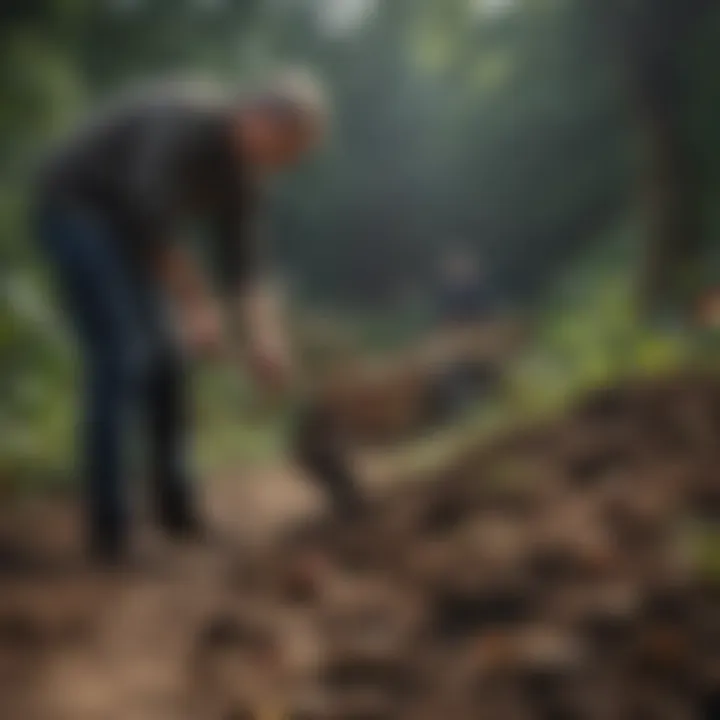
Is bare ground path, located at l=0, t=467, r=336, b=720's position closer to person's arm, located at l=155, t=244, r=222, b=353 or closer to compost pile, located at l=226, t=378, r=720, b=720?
compost pile, located at l=226, t=378, r=720, b=720

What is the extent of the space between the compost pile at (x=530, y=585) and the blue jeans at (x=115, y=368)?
17 centimetres

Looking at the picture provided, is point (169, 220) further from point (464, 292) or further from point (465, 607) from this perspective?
point (465, 607)

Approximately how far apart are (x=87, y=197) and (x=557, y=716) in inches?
32.3

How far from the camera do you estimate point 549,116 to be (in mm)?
1381

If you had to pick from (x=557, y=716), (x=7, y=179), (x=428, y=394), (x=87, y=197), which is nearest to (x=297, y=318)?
(x=428, y=394)

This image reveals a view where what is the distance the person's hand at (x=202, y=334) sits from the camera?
4.47 feet

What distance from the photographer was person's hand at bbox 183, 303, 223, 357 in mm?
1362

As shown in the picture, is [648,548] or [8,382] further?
[8,382]

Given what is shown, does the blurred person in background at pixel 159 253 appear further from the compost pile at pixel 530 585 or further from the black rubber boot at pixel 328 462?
the compost pile at pixel 530 585

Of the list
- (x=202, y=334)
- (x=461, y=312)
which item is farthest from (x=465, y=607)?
(x=202, y=334)

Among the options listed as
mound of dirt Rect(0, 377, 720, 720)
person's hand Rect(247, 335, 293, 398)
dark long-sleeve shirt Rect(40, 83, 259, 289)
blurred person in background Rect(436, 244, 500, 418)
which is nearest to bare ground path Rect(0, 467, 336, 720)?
mound of dirt Rect(0, 377, 720, 720)

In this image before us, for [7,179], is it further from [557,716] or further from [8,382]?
[557,716]

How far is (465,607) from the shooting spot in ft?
3.96

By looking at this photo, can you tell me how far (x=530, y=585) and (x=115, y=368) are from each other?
56cm
